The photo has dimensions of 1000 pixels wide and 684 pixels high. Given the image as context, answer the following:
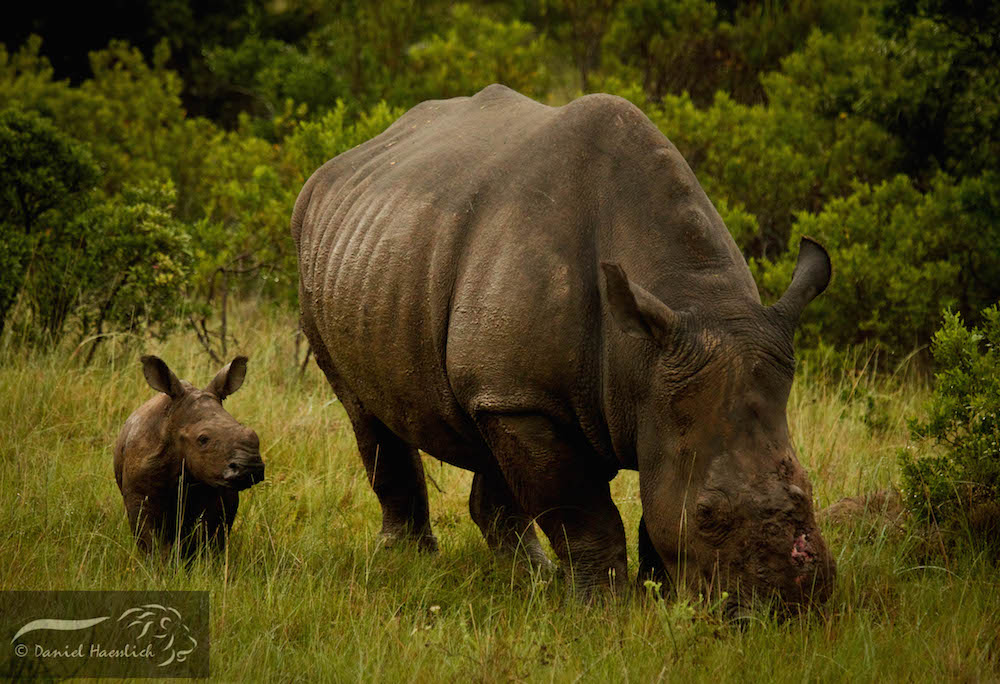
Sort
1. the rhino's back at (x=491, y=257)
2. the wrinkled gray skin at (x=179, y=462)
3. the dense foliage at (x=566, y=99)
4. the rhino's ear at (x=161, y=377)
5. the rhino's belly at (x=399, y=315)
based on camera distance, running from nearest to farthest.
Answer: the rhino's back at (x=491, y=257)
the rhino's belly at (x=399, y=315)
the wrinkled gray skin at (x=179, y=462)
the rhino's ear at (x=161, y=377)
the dense foliage at (x=566, y=99)

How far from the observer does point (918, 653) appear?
3.91 meters

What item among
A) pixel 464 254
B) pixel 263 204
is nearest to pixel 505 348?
pixel 464 254

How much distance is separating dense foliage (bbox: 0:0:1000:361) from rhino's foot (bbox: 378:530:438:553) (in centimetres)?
330

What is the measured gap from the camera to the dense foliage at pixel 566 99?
27.9 ft

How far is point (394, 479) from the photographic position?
5887 millimetres

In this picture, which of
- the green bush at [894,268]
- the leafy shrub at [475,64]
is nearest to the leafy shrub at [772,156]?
the green bush at [894,268]

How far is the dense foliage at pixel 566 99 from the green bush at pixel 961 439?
324 centimetres

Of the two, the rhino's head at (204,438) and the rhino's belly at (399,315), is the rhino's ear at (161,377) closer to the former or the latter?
the rhino's head at (204,438)

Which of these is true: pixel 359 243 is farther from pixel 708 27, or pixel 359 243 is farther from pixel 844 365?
pixel 708 27

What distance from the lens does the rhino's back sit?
164 inches

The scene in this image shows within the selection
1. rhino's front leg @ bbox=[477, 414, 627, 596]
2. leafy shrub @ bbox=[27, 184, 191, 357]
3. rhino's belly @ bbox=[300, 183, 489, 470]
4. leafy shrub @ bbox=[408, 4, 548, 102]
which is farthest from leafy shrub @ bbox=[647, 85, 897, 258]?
rhino's front leg @ bbox=[477, 414, 627, 596]

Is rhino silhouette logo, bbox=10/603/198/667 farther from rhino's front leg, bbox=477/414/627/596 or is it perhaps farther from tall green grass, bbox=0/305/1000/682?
rhino's front leg, bbox=477/414/627/596

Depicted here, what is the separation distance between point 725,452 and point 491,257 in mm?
1150

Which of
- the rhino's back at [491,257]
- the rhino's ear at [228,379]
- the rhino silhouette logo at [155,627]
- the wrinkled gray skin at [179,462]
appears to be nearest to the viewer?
the rhino silhouette logo at [155,627]
